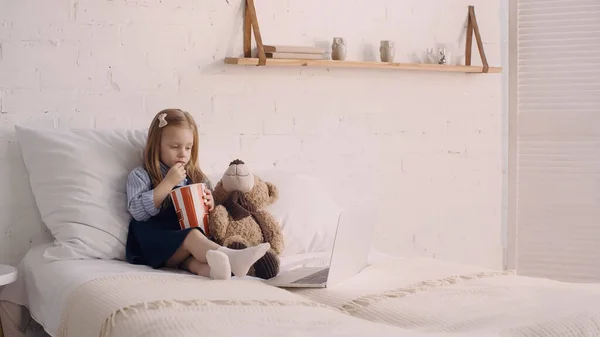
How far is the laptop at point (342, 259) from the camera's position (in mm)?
2078

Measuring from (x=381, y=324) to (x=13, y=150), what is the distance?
4.80 ft

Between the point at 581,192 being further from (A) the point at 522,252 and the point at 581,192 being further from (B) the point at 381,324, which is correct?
(B) the point at 381,324

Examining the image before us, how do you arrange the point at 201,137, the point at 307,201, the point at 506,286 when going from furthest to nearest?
the point at 201,137
the point at 307,201
the point at 506,286

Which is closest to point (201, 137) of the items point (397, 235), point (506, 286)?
point (397, 235)

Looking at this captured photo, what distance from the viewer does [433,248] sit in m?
3.49

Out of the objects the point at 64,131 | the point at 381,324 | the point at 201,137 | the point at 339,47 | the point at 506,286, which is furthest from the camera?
the point at 339,47

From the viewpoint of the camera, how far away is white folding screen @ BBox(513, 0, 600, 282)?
347cm

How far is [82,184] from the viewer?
8.04ft

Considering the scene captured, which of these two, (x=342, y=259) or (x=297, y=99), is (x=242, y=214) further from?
(x=297, y=99)

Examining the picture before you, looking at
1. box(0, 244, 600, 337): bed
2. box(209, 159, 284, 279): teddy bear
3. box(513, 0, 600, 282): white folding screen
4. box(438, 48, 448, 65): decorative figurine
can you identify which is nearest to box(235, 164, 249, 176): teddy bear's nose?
box(209, 159, 284, 279): teddy bear

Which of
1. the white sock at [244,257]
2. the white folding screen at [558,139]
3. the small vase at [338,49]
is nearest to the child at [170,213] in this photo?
the white sock at [244,257]

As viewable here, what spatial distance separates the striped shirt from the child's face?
0.10 metres

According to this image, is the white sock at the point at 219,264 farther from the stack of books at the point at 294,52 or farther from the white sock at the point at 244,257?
the stack of books at the point at 294,52

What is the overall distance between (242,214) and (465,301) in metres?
0.82
